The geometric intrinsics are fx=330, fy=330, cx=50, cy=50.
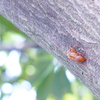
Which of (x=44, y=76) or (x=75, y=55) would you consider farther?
(x=44, y=76)

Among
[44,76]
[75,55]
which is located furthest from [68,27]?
[44,76]

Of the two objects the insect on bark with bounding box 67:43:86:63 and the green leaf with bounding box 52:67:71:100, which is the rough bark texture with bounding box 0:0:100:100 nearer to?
the insect on bark with bounding box 67:43:86:63

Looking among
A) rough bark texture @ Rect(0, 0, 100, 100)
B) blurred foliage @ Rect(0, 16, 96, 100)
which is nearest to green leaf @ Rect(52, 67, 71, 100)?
blurred foliage @ Rect(0, 16, 96, 100)

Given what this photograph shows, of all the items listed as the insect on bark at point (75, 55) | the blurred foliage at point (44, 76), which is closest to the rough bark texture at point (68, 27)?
the insect on bark at point (75, 55)

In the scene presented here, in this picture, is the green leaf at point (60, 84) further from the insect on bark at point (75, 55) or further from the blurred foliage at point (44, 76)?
the insect on bark at point (75, 55)

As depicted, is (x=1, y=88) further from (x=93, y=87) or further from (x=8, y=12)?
(x=93, y=87)

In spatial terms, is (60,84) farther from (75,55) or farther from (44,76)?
(75,55)

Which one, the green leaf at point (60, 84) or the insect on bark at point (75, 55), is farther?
the green leaf at point (60, 84)

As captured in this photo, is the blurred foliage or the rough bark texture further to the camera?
the blurred foliage
